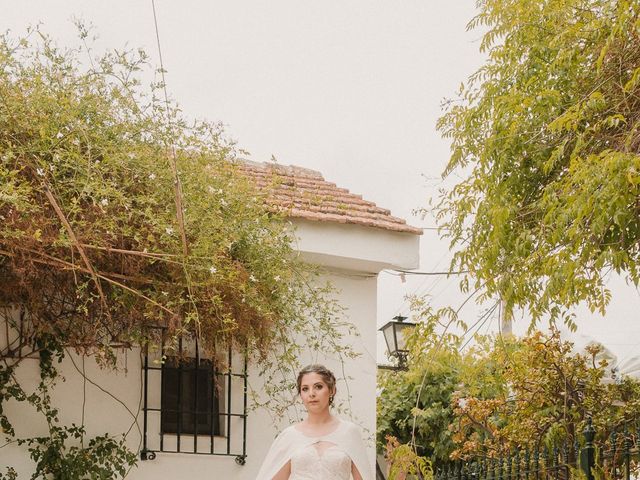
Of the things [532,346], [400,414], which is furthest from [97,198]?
[400,414]

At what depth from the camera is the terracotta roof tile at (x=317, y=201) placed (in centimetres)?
994

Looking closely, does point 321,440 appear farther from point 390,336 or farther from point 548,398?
point 390,336

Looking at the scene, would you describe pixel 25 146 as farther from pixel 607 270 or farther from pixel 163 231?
pixel 607 270

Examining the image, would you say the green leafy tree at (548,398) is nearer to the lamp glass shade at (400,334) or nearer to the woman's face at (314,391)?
the lamp glass shade at (400,334)

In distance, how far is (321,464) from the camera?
7105 millimetres

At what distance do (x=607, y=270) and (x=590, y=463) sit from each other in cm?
151

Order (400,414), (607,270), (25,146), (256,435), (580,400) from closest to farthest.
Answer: (25,146) < (607,270) < (256,435) < (580,400) < (400,414)

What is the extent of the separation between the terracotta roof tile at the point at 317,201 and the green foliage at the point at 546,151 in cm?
87

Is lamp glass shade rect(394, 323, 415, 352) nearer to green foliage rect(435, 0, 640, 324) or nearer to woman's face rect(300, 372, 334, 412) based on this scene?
green foliage rect(435, 0, 640, 324)

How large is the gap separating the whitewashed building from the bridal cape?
2.38 m

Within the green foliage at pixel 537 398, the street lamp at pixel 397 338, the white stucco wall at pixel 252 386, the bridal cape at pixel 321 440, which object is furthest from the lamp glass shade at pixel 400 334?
the bridal cape at pixel 321 440

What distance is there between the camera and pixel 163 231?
26.6 feet

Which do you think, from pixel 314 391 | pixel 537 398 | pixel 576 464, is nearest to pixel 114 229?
pixel 314 391

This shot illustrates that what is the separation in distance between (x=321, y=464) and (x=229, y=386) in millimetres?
3000
